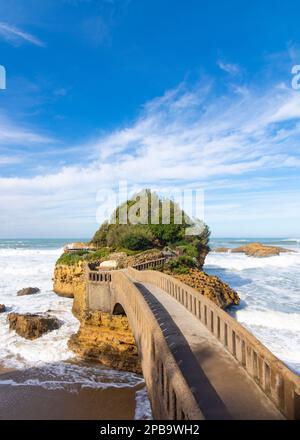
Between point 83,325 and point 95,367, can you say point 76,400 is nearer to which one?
point 95,367

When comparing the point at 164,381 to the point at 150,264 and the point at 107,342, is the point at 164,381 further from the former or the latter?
the point at 150,264

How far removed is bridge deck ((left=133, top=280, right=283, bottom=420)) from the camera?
5.13 metres

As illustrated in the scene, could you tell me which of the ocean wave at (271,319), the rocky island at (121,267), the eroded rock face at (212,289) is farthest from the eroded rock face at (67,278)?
the ocean wave at (271,319)

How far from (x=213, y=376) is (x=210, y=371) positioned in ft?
0.72

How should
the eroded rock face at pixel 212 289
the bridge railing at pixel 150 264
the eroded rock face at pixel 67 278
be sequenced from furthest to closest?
the eroded rock face at pixel 67 278
the bridge railing at pixel 150 264
the eroded rock face at pixel 212 289

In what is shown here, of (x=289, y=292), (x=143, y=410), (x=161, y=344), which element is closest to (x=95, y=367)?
(x=143, y=410)

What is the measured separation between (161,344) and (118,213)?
123 feet

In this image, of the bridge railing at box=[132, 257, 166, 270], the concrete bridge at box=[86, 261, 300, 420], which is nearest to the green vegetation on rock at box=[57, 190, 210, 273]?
the bridge railing at box=[132, 257, 166, 270]

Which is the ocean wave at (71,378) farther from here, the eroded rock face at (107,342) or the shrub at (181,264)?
the shrub at (181,264)

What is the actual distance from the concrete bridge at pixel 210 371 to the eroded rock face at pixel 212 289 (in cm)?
1056

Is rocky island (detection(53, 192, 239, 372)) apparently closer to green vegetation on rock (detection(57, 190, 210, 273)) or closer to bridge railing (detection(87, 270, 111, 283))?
green vegetation on rock (detection(57, 190, 210, 273))

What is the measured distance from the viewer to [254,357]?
241 inches

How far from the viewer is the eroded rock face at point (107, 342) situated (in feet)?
48.6

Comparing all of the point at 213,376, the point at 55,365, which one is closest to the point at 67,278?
the point at 55,365
